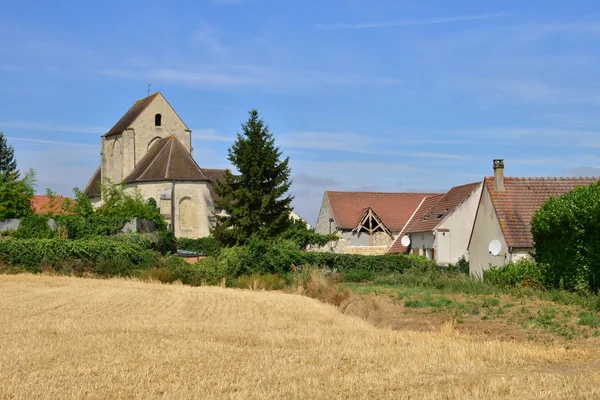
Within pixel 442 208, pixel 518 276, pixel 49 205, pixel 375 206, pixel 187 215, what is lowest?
pixel 518 276

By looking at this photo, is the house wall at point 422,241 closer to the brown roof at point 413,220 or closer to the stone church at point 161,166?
the brown roof at point 413,220

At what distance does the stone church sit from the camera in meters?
64.0

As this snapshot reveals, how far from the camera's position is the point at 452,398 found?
8664 mm

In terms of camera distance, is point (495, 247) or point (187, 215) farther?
point (187, 215)

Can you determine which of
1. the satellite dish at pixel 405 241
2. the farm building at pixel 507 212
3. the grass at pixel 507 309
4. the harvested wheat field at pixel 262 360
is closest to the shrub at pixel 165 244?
the satellite dish at pixel 405 241

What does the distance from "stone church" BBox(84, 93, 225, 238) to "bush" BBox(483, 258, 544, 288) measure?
132 ft

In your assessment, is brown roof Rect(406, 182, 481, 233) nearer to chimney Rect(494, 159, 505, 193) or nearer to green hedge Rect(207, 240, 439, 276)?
green hedge Rect(207, 240, 439, 276)

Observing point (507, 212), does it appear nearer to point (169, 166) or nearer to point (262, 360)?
point (262, 360)

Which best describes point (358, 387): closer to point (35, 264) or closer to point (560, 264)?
point (560, 264)

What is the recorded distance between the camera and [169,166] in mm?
64562

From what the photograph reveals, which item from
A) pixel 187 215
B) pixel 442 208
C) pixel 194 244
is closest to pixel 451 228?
pixel 442 208

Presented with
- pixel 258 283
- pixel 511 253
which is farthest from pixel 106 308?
pixel 511 253

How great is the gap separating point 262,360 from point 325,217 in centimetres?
4681

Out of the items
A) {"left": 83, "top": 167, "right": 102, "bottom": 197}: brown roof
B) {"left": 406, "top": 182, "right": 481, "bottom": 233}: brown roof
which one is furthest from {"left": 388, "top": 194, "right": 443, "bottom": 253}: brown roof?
{"left": 83, "top": 167, "right": 102, "bottom": 197}: brown roof
